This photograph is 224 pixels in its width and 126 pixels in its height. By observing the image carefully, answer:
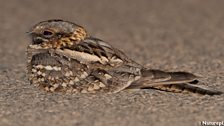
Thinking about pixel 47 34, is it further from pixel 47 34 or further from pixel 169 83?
pixel 169 83

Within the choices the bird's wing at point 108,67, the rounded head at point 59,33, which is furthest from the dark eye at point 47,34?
the bird's wing at point 108,67

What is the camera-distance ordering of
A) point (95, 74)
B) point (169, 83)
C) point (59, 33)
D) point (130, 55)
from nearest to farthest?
1. point (169, 83)
2. point (95, 74)
3. point (59, 33)
4. point (130, 55)

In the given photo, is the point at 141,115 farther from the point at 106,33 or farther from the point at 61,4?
the point at 61,4

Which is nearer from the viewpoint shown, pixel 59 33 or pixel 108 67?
pixel 108 67

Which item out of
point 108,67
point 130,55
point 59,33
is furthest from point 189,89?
point 130,55

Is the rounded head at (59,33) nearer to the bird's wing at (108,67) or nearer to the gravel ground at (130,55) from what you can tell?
the bird's wing at (108,67)

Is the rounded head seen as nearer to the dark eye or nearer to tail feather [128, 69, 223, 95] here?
the dark eye
